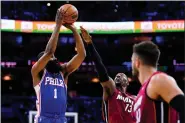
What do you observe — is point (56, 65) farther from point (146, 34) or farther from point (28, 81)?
point (28, 81)

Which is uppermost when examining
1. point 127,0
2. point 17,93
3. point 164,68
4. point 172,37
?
point 127,0

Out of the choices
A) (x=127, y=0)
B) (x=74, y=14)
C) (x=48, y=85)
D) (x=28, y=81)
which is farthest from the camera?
(x=28, y=81)

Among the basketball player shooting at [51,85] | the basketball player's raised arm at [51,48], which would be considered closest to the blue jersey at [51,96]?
the basketball player shooting at [51,85]

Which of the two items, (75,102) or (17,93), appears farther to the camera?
(17,93)

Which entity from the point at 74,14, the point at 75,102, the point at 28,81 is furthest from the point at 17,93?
the point at 74,14

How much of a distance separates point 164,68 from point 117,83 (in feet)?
49.5

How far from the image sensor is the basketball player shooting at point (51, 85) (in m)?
4.35

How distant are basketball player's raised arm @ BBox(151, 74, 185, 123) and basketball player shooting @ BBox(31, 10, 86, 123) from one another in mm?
1847

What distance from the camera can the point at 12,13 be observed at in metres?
18.2

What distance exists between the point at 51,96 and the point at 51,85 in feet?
0.41

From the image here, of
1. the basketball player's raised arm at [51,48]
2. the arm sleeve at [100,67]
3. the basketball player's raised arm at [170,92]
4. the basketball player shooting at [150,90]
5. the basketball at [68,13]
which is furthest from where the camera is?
the basketball at [68,13]

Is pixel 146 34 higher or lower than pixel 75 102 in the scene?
higher

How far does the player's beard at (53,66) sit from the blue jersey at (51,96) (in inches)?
1.8

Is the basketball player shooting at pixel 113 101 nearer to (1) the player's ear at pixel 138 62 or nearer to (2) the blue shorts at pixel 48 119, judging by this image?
(2) the blue shorts at pixel 48 119
